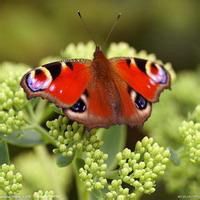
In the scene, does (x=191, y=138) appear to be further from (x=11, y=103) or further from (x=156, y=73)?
(x=11, y=103)

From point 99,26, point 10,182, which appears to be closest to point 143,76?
point 10,182

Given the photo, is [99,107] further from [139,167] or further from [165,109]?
[165,109]

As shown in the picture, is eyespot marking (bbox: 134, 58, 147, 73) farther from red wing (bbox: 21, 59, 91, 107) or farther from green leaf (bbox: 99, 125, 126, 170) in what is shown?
green leaf (bbox: 99, 125, 126, 170)

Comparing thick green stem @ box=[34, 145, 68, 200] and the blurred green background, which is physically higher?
the blurred green background

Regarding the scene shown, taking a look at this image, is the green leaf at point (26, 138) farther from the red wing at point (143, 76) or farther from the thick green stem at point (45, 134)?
A: the red wing at point (143, 76)

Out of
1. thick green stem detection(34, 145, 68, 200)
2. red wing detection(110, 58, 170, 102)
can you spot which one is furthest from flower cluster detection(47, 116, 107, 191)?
thick green stem detection(34, 145, 68, 200)

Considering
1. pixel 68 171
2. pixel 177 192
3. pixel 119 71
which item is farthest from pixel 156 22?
pixel 119 71
